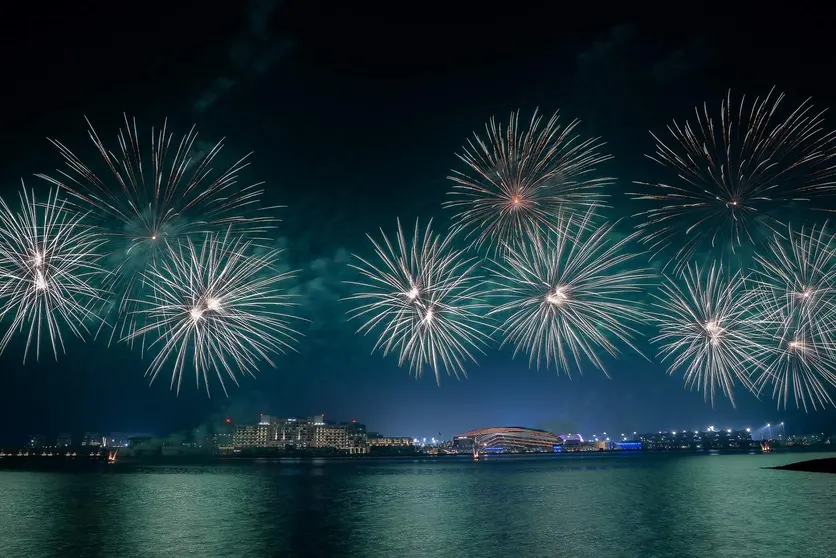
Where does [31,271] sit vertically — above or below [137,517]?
above

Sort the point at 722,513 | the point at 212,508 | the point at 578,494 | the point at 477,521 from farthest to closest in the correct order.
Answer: the point at 578,494 → the point at 212,508 → the point at 722,513 → the point at 477,521

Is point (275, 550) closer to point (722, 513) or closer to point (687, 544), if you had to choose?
point (687, 544)

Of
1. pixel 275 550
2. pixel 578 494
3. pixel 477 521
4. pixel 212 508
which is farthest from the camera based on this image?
pixel 578 494

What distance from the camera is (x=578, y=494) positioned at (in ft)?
142

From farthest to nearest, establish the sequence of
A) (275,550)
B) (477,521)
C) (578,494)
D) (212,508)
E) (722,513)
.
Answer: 1. (578,494)
2. (212,508)
3. (722,513)
4. (477,521)
5. (275,550)

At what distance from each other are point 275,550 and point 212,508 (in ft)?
52.4

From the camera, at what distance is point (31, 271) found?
2955cm

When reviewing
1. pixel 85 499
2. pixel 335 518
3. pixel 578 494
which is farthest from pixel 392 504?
pixel 85 499

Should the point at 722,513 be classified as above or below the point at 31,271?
below

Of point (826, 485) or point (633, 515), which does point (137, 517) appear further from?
point (826, 485)

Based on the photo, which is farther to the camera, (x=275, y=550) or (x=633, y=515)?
(x=633, y=515)

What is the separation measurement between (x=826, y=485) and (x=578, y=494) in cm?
1991

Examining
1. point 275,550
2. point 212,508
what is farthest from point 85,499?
point 275,550

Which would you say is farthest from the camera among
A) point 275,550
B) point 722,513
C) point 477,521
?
point 722,513
